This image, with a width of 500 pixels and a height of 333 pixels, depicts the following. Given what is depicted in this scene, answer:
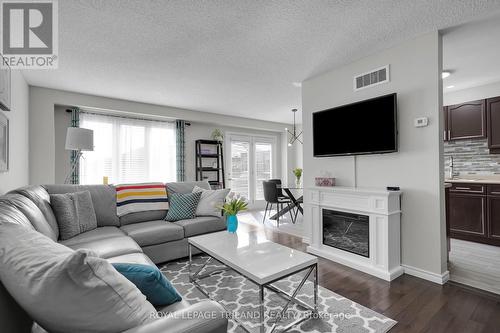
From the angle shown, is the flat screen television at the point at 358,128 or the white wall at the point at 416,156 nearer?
the white wall at the point at 416,156

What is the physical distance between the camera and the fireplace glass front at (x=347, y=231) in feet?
8.77

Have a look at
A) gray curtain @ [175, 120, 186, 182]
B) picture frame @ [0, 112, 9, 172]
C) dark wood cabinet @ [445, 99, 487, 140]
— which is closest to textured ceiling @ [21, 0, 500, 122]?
picture frame @ [0, 112, 9, 172]

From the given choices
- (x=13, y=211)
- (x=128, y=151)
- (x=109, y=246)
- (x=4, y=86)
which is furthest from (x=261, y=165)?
(x=13, y=211)

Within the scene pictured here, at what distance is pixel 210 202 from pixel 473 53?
3.68 metres

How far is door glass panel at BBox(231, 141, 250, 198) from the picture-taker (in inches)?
252

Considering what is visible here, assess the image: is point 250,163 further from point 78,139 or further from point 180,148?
point 78,139

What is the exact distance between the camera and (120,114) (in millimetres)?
4629

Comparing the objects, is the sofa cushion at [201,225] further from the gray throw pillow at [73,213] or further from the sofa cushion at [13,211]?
the sofa cushion at [13,211]

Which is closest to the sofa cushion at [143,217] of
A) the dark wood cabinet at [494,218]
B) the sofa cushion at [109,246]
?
the sofa cushion at [109,246]

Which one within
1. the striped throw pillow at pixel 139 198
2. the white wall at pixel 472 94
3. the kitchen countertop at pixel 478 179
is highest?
the white wall at pixel 472 94

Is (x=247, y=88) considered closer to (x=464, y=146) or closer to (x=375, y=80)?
(x=375, y=80)

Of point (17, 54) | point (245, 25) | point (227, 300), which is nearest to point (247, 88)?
point (245, 25)

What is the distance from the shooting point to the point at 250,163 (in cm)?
670

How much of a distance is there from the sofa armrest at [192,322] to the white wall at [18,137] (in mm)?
2741
